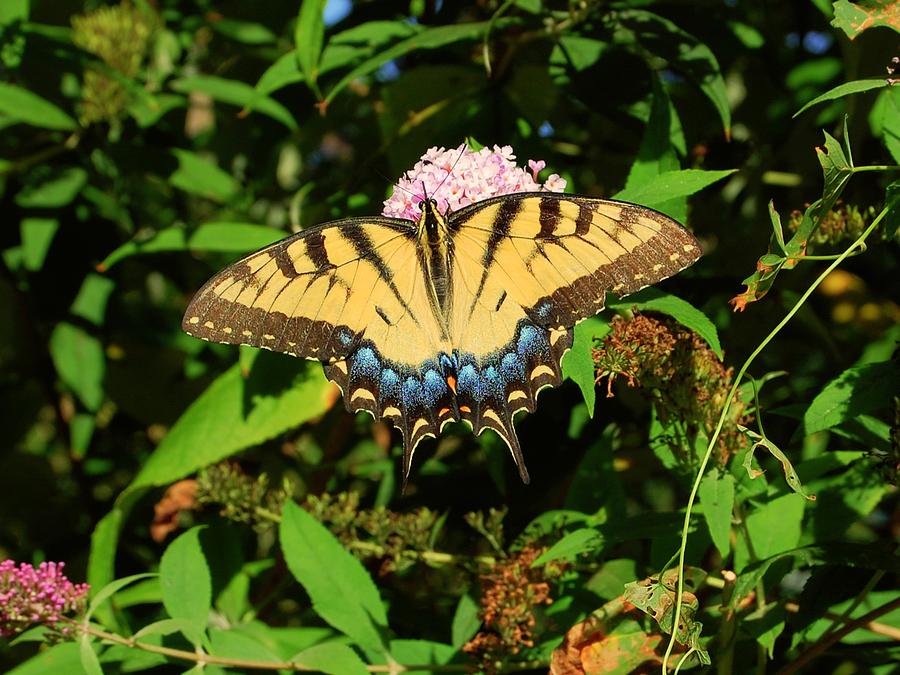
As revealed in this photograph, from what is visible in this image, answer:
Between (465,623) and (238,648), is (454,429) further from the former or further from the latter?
(238,648)

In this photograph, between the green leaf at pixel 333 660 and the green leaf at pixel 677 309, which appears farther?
the green leaf at pixel 333 660

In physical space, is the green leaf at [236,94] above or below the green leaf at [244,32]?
below

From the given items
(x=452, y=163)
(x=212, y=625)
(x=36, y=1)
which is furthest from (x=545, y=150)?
(x=36, y=1)

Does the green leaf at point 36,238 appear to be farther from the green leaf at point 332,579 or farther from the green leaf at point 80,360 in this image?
the green leaf at point 332,579

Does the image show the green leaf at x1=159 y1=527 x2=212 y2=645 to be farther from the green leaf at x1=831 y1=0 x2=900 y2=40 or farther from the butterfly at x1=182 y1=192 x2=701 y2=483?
the green leaf at x1=831 y1=0 x2=900 y2=40

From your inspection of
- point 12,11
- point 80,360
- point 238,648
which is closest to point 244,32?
point 12,11

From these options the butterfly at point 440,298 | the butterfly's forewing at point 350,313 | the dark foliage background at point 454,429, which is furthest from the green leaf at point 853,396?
the butterfly's forewing at point 350,313

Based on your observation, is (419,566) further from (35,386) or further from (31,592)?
(35,386)
